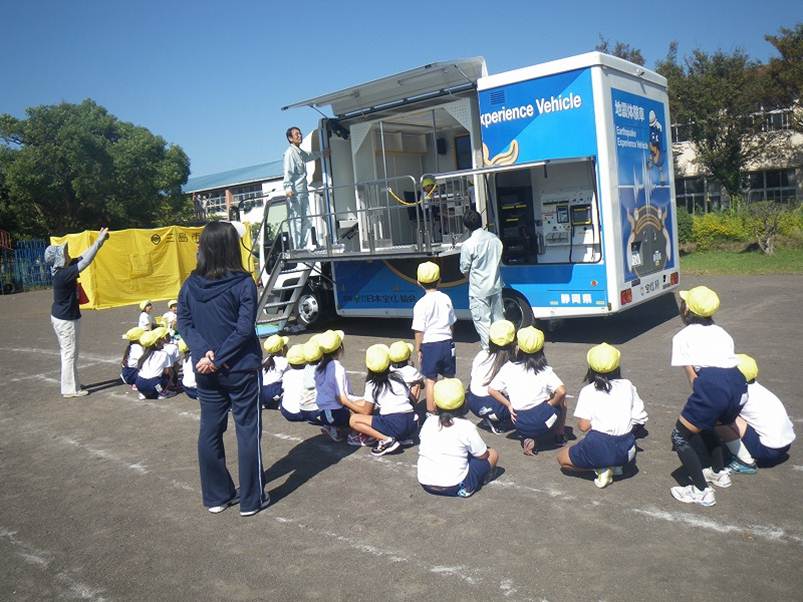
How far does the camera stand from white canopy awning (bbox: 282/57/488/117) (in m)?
9.77

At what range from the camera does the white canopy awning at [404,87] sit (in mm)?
9766

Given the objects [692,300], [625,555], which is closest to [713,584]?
[625,555]

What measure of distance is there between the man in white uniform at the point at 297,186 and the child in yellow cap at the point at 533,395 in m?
6.98

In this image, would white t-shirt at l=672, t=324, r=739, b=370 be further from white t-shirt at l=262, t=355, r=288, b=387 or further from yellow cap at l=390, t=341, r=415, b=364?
white t-shirt at l=262, t=355, r=288, b=387

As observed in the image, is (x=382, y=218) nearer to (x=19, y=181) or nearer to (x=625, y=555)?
(x=625, y=555)

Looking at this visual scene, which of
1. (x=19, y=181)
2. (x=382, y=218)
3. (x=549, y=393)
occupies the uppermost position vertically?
(x=19, y=181)

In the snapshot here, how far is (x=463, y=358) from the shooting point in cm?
937

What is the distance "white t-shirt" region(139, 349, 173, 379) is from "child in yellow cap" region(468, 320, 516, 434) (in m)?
4.09

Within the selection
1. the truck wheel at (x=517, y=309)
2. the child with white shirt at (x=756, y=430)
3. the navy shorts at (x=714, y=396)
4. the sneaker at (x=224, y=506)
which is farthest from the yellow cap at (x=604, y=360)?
the truck wheel at (x=517, y=309)

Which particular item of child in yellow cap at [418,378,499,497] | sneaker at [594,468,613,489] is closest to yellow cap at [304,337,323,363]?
child in yellow cap at [418,378,499,497]

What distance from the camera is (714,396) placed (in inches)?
166

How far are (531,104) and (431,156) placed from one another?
385 cm

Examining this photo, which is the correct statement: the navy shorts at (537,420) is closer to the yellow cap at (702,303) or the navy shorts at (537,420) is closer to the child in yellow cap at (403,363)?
the child in yellow cap at (403,363)

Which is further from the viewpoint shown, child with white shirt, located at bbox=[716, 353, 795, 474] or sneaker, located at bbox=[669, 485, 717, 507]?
child with white shirt, located at bbox=[716, 353, 795, 474]
